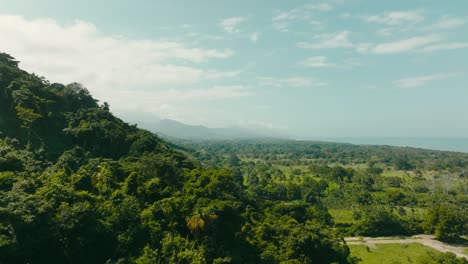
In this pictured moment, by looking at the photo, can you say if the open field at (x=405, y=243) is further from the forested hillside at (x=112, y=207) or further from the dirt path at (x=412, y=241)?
the forested hillside at (x=112, y=207)

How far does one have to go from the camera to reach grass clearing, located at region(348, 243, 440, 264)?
1297 inches

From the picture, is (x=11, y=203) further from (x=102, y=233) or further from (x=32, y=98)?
(x=32, y=98)

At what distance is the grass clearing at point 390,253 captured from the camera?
108ft

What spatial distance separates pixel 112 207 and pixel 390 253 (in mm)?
30929

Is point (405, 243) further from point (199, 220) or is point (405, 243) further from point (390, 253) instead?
point (199, 220)

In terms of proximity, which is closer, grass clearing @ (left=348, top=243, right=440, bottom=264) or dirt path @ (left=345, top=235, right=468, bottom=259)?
grass clearing @ (left=348, top=243, right=440, bottom=264)

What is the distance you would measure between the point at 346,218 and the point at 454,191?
36.7 metres

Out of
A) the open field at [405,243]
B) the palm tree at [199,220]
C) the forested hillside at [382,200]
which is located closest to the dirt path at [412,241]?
the open field at [405,243]

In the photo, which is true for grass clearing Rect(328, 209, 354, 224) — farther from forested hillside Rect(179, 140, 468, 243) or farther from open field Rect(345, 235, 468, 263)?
open field Rect(345, 235, 468, 263)

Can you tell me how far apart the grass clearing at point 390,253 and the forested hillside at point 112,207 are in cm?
681

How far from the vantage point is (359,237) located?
41125 mm

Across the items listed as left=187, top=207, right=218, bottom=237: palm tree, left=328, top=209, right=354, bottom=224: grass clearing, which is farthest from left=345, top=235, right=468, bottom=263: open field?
left=187, top=207, right=218, bottom=237: palm tree

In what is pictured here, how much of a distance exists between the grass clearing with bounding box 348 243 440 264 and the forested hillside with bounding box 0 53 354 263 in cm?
681

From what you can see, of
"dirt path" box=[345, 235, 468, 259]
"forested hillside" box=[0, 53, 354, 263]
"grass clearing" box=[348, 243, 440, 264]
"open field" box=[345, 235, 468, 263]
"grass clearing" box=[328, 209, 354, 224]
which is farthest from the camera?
"grass clearing" box=[328, 209, 354, 224]
